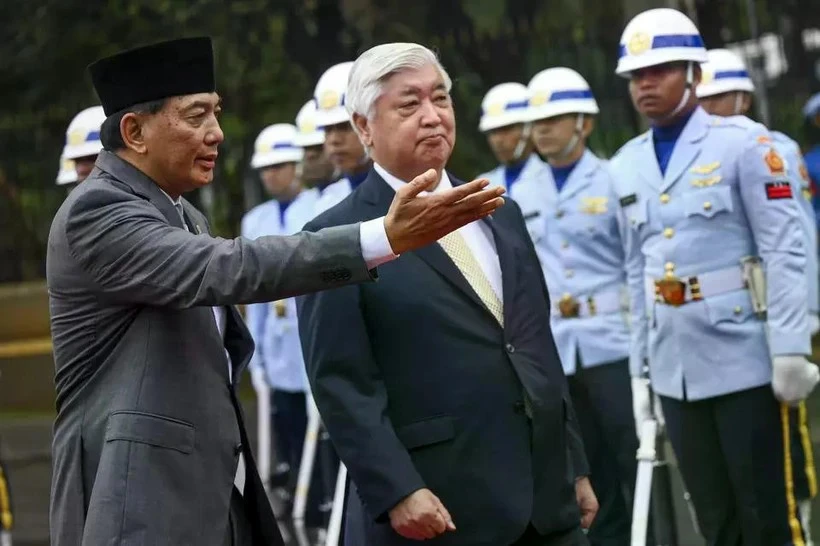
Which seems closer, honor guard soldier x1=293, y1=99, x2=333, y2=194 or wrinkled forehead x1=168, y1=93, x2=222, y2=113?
wrinkled forehead x1=168, y1=93, x2=222, y2=113

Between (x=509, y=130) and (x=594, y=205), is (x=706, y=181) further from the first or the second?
(x=509, y=130)

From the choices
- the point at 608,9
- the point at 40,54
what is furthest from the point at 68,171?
the point at 40,54

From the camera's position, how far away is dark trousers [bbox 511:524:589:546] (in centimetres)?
425

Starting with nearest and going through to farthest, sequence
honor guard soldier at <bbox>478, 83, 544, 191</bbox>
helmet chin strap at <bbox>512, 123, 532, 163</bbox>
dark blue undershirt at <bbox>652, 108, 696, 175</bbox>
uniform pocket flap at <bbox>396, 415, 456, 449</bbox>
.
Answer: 1. uniform pocket flap at <bbox>396, 415, 456, 449</bbox>
2. dark blue undershirt at <bbox>652, 108, 696, 175</bbox>
3. honor guard soldier at <bbox>478, 83, 544, 191</bbox>
4. helmet chin strap at <bbox>512, 123, 532, 163</bbox>

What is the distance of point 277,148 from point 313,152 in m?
1.29

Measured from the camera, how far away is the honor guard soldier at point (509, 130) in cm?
891

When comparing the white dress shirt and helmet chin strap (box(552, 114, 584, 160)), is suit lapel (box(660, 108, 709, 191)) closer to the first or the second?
the white dress shirt

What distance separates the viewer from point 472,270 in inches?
170

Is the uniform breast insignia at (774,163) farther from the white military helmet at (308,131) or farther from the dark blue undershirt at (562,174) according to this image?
the white military helmet at (308,131)

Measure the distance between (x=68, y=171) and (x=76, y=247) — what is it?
18.0ft

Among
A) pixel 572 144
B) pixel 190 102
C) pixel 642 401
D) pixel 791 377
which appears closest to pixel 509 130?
pixel 572 144

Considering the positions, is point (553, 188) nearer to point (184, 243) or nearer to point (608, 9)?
point (608, 9)

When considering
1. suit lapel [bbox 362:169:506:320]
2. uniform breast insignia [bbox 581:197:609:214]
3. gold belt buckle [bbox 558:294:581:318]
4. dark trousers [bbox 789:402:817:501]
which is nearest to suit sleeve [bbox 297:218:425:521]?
suit lapel [bbox 362:169:506:320]

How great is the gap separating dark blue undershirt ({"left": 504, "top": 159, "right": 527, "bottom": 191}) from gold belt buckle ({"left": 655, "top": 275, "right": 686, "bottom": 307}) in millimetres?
2719
